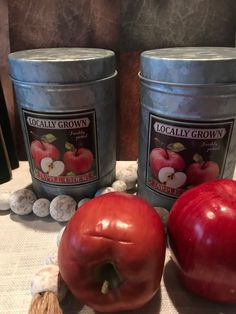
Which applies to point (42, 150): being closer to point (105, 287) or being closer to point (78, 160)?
point (78, 160)

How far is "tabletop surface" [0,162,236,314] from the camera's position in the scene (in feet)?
1.06

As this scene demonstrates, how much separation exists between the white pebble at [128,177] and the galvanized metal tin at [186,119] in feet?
0.27

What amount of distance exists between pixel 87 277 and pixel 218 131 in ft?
0.71

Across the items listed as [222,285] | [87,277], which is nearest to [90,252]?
[87,277]

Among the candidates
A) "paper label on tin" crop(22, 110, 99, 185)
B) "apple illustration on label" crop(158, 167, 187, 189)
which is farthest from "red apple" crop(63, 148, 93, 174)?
"apple illustration on label" crop(158, 167, 187, 189)

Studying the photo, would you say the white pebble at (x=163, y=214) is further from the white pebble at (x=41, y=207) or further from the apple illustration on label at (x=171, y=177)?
the white pebble at (x=41, y=207)

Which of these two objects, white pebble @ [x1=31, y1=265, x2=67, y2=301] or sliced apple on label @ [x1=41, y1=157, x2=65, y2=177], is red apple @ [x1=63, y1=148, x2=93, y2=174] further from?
white pebble @ [x1=31, y1=265, x2=67, y2=301]

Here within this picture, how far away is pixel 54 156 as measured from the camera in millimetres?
431

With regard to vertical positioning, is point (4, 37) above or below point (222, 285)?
above

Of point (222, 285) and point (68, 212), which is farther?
point (68, 212)

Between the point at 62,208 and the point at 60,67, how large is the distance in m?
0.19

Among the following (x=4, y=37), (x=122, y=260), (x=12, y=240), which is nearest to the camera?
(x=122, y=260)

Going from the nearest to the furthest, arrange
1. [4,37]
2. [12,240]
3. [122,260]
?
1. [122,260]
2. [12,240]
3. [4,37]

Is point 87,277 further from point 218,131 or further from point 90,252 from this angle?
point 218,131
